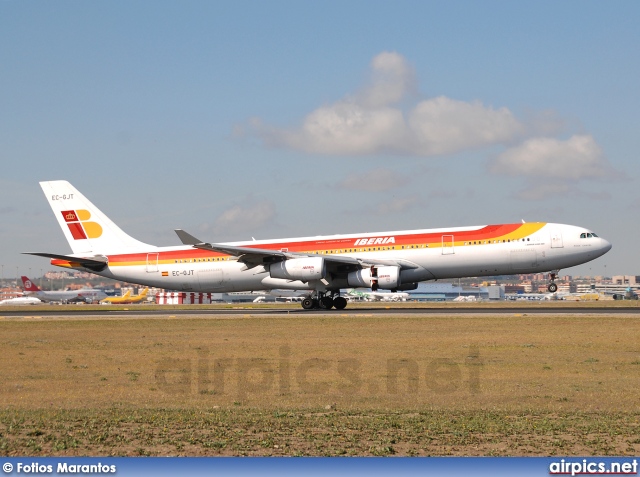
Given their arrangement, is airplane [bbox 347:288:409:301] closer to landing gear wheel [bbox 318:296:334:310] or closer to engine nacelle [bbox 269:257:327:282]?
landing gear wheel [bbox 318:296:334:310]

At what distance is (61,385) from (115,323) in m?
23.6

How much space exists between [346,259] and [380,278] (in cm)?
273

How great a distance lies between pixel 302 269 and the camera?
49.7 meters

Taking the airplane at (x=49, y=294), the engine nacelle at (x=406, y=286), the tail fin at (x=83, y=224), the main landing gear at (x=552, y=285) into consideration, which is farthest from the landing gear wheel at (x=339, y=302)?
the airplane at (x=49, y=294)

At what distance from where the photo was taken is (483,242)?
162 feet

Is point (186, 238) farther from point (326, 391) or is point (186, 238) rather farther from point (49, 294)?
point (49, 294)

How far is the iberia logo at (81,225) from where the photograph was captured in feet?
194

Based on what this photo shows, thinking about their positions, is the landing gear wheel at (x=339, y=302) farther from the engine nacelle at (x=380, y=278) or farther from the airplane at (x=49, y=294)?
the airplane at (x=49, y=294)

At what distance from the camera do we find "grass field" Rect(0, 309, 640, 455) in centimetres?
1152

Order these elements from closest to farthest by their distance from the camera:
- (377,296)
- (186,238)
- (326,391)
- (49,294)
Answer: (326,391) < (186,238) < (377,296) < (49,294)

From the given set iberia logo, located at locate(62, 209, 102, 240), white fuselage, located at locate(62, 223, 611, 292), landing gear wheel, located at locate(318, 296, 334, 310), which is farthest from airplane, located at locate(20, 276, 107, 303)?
landing gear wheel, located at locate(318, 296, 334, 310)

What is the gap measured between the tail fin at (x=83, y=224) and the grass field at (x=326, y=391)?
902 inches

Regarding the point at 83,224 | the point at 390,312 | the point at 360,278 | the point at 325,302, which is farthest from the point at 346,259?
the point at 83,224

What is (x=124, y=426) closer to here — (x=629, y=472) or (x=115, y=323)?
(x=629, y=472)
